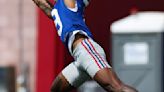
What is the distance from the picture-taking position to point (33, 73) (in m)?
13.0

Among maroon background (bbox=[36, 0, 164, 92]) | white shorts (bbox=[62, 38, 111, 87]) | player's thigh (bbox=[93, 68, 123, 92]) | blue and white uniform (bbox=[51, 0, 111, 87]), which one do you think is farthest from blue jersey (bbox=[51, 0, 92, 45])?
maroon background (bbox=[36, 0, 164, 92])

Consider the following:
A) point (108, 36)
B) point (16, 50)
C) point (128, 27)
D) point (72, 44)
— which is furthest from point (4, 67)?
point (72, 44)

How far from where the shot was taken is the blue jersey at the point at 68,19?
674 centimetres

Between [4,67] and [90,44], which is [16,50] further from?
[90,44]

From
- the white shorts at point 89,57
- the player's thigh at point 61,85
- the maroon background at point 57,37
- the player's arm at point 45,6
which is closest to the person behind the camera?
the white shorts at point 89,57

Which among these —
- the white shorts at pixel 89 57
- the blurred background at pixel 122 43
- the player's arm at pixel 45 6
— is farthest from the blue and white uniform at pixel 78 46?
the blurred background at pixel 122 43

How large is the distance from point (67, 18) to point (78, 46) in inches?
9.7

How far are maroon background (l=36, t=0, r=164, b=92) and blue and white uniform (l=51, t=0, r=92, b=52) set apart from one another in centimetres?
354

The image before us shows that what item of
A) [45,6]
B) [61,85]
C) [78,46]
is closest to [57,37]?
[45,6]

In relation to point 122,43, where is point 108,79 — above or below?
above

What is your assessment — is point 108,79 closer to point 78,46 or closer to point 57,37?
point 78,46

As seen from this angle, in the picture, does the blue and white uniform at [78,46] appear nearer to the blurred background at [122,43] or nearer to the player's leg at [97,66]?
the player's leg at [97,66]

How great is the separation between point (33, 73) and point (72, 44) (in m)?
6.28

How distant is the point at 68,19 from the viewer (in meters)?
6.79
